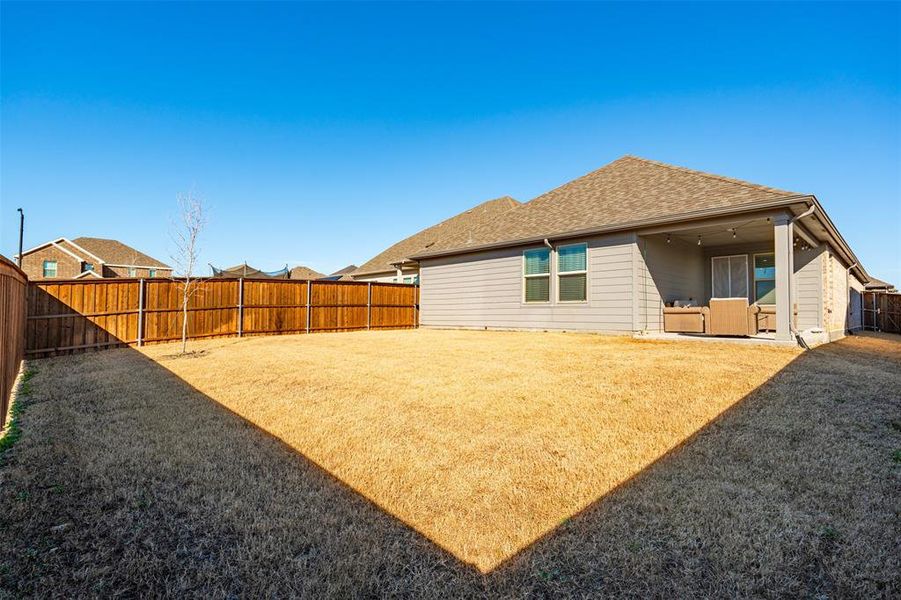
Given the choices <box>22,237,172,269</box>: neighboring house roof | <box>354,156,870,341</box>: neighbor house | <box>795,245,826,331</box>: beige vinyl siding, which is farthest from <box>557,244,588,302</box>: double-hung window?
<box>22,237,172,269</box>: neighboring house roof

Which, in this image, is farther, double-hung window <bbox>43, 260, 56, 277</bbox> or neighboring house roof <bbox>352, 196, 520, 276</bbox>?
double-hung window <bbox>43, 260, 56, 277</bbox>

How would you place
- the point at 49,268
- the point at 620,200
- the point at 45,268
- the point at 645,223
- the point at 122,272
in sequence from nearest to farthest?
the point at 645,223
the point at 620,200
the point at 45,268
the point at 49,268
the point at 122,272

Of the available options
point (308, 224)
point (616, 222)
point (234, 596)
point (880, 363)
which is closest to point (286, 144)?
point (308, 224)

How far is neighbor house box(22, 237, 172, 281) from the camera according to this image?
2912cm

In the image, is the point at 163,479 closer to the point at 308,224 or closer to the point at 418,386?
the point at 418,386

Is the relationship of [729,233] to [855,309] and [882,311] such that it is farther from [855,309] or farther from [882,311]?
[882,311]

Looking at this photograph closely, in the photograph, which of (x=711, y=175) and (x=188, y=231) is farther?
(x=711, y=175)

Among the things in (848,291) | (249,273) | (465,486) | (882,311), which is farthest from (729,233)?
(249,273)

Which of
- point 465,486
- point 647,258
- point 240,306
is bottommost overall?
point 465,486

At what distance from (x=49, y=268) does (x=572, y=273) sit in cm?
3796

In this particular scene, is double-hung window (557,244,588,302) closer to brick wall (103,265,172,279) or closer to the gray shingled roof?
the gray shingled roof

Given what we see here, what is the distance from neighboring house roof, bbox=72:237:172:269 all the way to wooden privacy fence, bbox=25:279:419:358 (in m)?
24.7

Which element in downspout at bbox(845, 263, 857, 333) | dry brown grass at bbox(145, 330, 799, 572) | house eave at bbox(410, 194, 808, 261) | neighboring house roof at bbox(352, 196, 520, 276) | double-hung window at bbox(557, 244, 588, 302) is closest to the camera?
dry brown grass at bbox(145, 330, 799, 572)

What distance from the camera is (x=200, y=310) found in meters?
11.8
